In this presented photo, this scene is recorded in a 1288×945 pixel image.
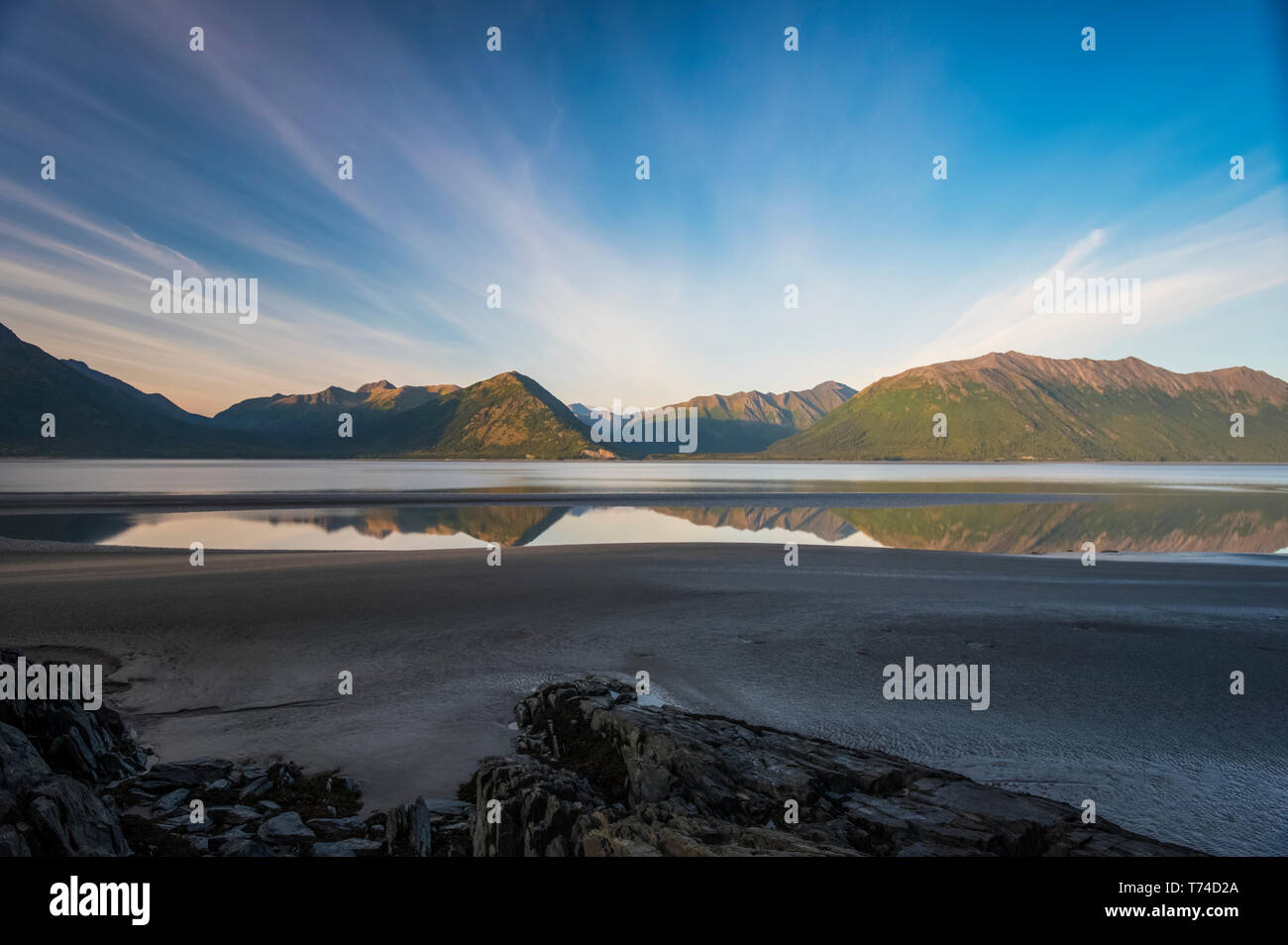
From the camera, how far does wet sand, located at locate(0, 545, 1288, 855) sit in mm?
8398

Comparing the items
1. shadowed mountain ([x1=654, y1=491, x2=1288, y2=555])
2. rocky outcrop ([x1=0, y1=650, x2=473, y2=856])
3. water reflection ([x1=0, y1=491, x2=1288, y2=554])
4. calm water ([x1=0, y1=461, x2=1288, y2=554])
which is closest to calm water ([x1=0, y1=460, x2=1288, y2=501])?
calm water ([x1=0, y1=461, x2=1288, y2=554])

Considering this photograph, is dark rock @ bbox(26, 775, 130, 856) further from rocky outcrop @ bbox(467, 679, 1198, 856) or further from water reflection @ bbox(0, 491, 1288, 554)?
water reflection @ bbox(0, 491, 1288, 554)

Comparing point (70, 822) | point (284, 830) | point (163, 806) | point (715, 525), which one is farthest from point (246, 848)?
point (715, 525)

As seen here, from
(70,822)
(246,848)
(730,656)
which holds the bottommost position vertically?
(730,656)

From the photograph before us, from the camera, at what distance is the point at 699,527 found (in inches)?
1751

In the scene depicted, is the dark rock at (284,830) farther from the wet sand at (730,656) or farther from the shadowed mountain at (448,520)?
the shadowed mountain at (448,520)

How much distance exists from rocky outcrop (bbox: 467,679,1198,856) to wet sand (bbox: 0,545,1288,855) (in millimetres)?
1400

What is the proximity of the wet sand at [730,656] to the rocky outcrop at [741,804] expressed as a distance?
1.40m

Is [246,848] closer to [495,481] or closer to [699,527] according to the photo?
[699,527]

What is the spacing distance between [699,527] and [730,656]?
Result: 30.9 meters

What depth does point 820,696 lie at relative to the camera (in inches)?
431

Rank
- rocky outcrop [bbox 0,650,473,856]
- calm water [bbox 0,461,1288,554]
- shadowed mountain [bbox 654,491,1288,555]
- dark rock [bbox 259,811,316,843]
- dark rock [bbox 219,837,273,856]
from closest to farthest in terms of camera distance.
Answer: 1. rocky outcrop [bbox 0,650,473,856]
2. dark rock [bbox 219,837,273,856]
3. dark rock [bbox 259,811,316,843]
4. calm water [bbox 0,461,1288,554]
5. shadowed mountain [bbox 654,491,1288,555]
